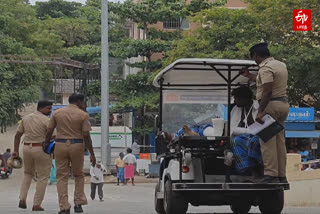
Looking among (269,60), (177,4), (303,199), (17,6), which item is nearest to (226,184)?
(269,60)

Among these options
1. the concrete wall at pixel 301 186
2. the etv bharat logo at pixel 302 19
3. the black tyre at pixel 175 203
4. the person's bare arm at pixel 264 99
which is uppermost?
the etv bharat logo at pixel 302 19

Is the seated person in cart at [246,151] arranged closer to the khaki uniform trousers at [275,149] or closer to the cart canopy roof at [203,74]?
the khaki uniform trousers at [275,149]

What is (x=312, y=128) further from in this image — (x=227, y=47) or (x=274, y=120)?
(x=274, y=120)

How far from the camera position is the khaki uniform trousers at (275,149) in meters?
10.6

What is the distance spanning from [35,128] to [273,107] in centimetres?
476

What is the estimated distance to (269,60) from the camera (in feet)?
35.9

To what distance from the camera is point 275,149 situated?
1067 cm

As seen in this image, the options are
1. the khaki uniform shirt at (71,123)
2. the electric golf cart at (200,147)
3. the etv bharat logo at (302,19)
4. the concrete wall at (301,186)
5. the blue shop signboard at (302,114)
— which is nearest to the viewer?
the electric golf cart at (200,147)

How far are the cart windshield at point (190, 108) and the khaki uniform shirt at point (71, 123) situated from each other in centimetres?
161

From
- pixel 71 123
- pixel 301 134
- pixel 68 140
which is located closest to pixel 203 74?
pixel 71 123

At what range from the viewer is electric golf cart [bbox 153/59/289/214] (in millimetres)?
11086

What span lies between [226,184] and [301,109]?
2327 cm

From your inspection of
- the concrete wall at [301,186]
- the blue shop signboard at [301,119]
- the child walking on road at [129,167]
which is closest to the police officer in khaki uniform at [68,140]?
the concrete wall at [301,186]

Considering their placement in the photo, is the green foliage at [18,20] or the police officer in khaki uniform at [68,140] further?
the green foliage at [18,20]
